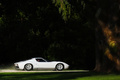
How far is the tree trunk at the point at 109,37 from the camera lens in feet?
67.8

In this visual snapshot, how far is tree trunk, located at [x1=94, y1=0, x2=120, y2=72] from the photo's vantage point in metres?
20.7

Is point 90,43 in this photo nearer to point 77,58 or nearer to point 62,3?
point 77,58

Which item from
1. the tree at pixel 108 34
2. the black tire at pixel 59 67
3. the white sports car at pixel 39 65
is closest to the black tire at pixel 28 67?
the white sports car at pixel 39 65

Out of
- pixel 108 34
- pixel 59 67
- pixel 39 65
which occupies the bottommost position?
pixel 59 67

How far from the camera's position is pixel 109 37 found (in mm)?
21094

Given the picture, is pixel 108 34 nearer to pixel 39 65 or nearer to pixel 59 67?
pixel 59 67

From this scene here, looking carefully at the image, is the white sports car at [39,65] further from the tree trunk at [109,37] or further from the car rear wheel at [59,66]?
the tree trunk at [109,37]

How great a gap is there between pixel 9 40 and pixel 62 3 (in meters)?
19.0

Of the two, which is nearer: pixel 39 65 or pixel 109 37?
pixel 109 37

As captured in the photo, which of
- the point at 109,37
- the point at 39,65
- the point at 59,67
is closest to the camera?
the point at 109,37

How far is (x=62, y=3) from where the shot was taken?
21.5 metres

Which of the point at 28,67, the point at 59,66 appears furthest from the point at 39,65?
the point at 59,66

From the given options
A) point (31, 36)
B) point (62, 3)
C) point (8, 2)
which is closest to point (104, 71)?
point (62, 3)

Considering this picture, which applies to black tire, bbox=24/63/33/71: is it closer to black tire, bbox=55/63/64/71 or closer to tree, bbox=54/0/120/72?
black tire, bbox=55/63/64/71
